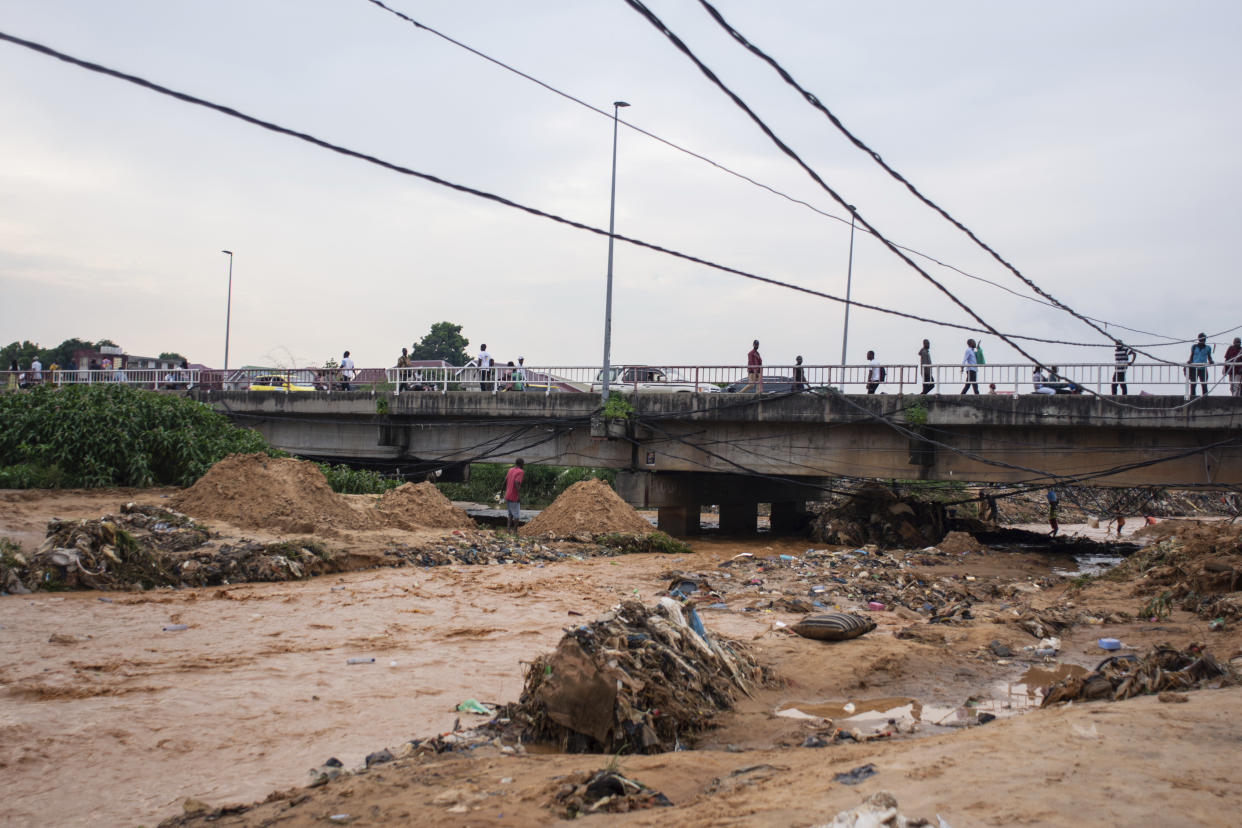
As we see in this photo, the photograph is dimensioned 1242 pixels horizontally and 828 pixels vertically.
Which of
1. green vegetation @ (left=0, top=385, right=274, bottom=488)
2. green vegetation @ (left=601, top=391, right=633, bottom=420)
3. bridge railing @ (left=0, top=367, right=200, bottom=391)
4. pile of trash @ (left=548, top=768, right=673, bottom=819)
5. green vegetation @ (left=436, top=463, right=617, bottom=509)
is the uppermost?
bridge railing @ (left=0, top=367, right=200, bottom=391)

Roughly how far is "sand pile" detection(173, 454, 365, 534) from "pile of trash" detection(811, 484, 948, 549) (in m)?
12.6

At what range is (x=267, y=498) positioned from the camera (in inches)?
607

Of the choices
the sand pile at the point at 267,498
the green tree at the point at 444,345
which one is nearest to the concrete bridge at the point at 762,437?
the sand pile at the point at 267,498

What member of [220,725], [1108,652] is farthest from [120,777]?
[1108,652]

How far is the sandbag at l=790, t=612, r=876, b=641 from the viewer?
8695 mm

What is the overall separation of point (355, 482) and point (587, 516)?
8298 millimetres

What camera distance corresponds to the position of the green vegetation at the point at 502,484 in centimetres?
3733

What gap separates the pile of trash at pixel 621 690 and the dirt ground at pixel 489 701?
0.29 m

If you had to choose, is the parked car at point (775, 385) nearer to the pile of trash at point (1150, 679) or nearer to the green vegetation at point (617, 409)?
the green vegetation at point (617, 409)

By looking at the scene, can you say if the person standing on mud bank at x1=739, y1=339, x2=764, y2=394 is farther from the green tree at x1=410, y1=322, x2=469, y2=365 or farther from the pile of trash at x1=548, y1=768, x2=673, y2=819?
the green tree at x1=410, y1=322, x2=469, y2=365

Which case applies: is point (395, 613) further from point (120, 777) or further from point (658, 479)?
point (658, 479)

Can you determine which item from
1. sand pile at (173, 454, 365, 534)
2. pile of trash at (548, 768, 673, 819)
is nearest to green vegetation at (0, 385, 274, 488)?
sand pile at (173, 454, 365, 534)

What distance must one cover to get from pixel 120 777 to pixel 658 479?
17.3 m

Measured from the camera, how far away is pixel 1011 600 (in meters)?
12.2
